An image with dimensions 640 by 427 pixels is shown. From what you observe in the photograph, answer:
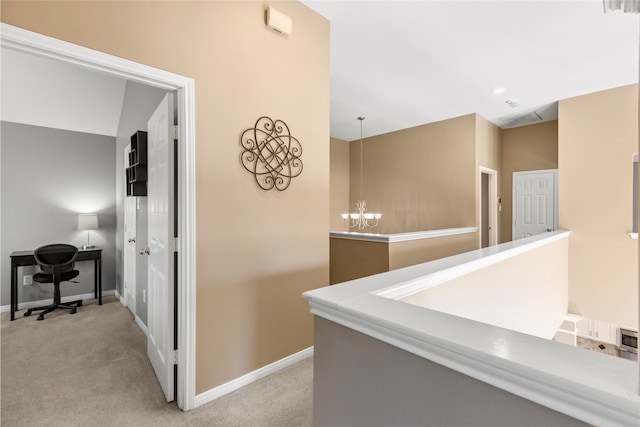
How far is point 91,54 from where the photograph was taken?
146cm

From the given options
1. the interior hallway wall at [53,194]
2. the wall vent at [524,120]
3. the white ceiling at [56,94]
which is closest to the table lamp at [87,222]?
the interior hallway wall at [53,194]

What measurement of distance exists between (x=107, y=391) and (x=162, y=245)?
110 cm

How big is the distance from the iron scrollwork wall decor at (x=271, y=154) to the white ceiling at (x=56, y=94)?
8.83 ft

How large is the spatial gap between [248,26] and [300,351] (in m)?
2.53

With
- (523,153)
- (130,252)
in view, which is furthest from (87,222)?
(523,153)

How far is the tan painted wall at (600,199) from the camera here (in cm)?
376

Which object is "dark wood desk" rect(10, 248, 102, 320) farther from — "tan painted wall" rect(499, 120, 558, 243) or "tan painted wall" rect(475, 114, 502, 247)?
"tan painted wall" rect(499, 120, 558, 243)

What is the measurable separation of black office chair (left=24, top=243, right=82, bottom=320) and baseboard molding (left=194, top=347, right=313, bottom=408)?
2860 millimetres

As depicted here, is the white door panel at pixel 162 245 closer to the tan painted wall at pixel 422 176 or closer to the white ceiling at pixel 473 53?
the white ceiling at pixel 473 53

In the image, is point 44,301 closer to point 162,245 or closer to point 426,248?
point 162,245

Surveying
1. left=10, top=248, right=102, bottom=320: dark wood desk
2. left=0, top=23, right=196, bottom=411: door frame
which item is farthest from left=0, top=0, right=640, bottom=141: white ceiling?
left=10, top=248, right=102, bottom=320: dark wood desk

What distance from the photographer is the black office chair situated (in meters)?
3.36

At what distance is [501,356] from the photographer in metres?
0.62

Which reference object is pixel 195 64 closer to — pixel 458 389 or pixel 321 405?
pixel 321 405
